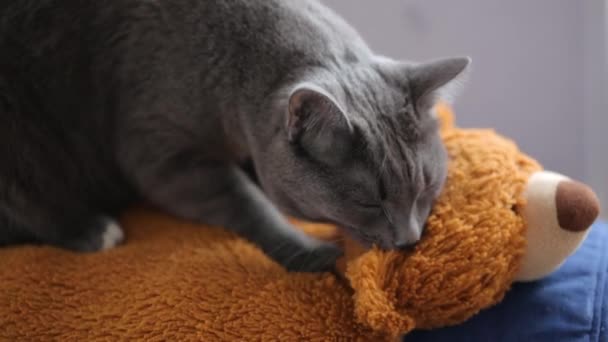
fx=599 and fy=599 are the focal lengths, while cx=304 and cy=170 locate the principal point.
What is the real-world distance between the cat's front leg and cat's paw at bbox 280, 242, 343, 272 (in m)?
0.03

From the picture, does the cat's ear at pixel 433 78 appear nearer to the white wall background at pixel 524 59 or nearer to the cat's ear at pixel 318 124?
the cat's ear at pixel 318 124

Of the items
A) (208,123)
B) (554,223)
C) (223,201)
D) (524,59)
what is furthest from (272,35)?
(524,59)

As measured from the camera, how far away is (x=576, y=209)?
92 cm

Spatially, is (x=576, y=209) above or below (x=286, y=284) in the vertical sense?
above

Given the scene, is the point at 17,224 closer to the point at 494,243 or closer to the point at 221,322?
the point at 221,322

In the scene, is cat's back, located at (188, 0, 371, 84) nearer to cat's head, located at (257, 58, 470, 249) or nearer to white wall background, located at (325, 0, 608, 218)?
cat's head, located at (257, 58, 470, 249)

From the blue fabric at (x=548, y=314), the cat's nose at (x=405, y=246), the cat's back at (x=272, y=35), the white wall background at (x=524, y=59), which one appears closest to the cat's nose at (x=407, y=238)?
the cat's nose at (x=405, y=246)

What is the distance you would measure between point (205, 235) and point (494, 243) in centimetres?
56

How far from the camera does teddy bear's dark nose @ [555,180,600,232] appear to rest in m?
0.92

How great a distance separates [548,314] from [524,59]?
0.97 metres

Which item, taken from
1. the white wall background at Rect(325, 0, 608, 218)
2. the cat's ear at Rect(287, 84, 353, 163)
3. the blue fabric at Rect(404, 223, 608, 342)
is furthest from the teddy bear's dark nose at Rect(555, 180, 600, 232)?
the white wall background at Rect(325, 0, 608, 218)

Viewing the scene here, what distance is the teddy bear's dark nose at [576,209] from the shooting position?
0.92m

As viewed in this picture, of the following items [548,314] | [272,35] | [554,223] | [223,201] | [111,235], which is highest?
[272,35]

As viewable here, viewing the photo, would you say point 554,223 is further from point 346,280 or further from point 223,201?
point 223,201
